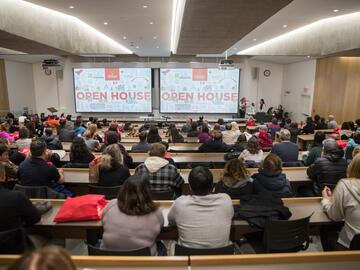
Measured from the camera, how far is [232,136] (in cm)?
690

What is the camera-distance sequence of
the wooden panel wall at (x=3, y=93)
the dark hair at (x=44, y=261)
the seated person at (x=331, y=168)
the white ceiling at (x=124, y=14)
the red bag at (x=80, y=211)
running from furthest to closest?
the wooden panel wall at (x=3, y=93)
the white ceiling at (x=124, y=14)
the seated person at (x=331, y=168)
the red bag at (x=80, y=211)
the dark hair at (x=44, y=261)

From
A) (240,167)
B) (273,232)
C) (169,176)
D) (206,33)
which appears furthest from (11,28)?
(273,232)

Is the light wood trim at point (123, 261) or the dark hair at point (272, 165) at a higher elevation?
the dark hair at point (272, 165)

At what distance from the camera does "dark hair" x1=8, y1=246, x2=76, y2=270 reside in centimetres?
76

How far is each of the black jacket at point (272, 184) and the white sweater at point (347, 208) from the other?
1.79 feet

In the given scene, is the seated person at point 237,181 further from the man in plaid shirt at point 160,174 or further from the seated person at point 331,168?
the seated person at point 331,168

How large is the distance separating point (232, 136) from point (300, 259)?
5.25 m

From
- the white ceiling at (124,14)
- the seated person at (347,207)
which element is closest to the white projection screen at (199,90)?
the white ceiling at (124,14)

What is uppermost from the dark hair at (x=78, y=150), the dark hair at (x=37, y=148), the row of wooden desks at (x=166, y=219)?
the dark hair at (x=37, y=148)

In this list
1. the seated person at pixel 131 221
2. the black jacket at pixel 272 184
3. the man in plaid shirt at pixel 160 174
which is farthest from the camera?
the man in plaid shirt at pixel 160 174

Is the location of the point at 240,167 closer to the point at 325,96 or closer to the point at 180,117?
the point at 325,96

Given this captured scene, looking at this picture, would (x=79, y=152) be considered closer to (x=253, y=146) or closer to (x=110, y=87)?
(x=253, y=146)

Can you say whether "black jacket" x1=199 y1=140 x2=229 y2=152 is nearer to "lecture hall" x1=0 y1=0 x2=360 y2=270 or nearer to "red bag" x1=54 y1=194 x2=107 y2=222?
"lecture hall" x1=0 y1=0 x2=360 y2=270

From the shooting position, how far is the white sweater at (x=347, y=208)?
2.10m
